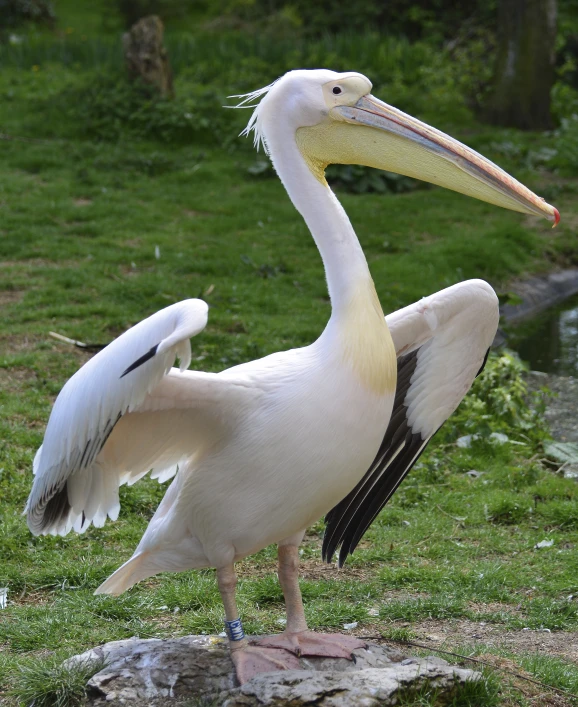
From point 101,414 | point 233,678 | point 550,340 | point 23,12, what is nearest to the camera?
point 101,414

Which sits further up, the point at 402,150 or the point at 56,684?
the point at 402,150

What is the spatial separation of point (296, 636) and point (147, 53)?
9225mm

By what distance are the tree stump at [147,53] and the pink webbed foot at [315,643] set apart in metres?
9.12

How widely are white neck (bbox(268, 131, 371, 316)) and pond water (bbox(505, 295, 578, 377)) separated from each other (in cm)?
450

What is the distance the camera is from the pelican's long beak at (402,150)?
311 centimetres

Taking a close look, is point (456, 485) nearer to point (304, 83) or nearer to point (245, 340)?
point (245, 340)

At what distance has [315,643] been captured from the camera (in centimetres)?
327

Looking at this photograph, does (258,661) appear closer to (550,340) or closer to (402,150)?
(402,150)

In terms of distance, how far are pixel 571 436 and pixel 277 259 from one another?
132 inches

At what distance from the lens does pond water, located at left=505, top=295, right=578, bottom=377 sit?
7551 mm

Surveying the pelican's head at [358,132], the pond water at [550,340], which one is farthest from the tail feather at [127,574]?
the pond water at [550,340]

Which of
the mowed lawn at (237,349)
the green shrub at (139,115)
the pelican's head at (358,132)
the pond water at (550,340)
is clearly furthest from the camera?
the green shrub at (139,115)

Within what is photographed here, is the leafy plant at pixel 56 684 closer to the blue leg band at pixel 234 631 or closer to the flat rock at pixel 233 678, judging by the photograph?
the flat rock at pixel 233 678

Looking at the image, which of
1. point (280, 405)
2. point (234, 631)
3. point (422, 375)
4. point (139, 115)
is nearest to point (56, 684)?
point (234, 631)
